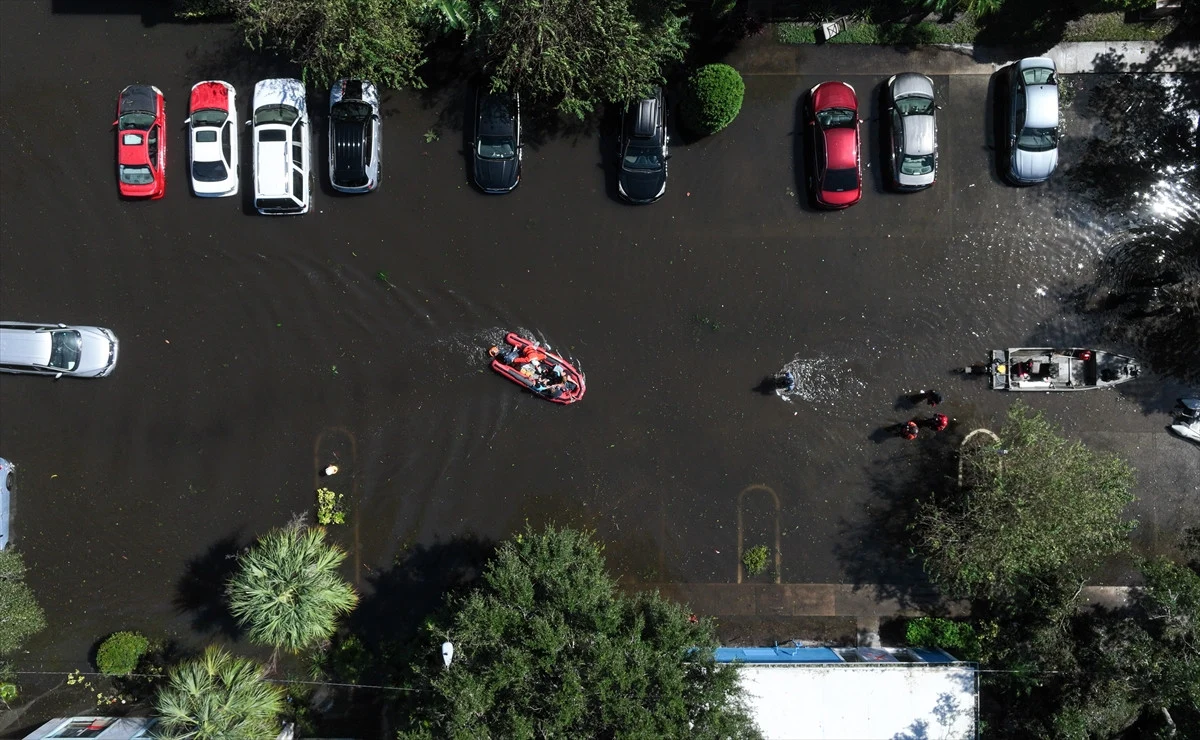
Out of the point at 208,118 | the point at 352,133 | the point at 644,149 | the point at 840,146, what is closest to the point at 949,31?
the point at 840,146

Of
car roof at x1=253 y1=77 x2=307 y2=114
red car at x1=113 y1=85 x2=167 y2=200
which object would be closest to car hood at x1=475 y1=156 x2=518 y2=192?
car roof at x1=253 y1=77 x2=307 y2=114

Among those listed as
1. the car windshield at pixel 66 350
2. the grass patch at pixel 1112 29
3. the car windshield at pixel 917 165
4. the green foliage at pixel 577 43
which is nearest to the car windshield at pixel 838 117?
the car windshield at pixel 917 165

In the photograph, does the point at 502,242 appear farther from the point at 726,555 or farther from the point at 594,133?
the point at 726,555

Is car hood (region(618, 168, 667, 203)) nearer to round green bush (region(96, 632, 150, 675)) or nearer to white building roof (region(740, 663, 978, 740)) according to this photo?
white building roof (region(740, 663, 978, 740))

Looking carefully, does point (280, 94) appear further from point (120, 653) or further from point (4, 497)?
point (120, 653)

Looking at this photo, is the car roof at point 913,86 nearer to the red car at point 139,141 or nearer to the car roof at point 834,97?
the car roof at point 834,97
